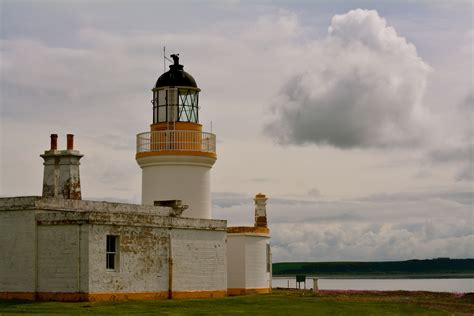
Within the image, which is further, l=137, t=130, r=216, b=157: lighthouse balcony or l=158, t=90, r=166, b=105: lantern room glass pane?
l=158, t=90, r=166, b=105: lantern room glass pane

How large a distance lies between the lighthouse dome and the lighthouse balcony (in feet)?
7.32

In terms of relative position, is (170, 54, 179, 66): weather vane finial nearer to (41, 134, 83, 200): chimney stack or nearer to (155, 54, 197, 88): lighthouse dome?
(155, 54, 197, 88): lighthouse dome

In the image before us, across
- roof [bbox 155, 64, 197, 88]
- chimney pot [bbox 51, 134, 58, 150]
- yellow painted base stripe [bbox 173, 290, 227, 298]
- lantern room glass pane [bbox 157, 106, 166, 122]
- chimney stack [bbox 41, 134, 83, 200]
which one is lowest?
yellow painted base stripe [bbox 173, 290, 227, 298]

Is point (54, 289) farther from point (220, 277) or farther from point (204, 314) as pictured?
point (220, 277)

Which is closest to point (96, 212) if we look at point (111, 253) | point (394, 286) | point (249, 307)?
point (111, 253)

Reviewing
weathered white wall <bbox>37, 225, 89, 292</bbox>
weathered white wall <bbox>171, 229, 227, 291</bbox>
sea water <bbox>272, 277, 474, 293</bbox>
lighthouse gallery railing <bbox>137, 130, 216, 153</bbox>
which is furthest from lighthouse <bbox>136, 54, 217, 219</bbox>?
sea water <bbox>272, 277, 474, 293</bbox>

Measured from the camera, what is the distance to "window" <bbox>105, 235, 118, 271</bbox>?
103 feet

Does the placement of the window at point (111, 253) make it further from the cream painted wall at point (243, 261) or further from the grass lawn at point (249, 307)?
the cream painted wall at point (243, 261)

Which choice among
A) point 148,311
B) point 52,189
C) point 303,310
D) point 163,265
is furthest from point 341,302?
point 52,189

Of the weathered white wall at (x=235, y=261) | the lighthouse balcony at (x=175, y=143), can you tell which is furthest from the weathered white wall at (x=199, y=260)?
the lighthouse balcony at (x=175, y=143)

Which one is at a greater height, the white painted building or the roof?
the roof

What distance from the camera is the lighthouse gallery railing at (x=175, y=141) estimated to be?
1515 inches

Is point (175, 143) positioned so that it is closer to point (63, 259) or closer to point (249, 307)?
point (63, 259)

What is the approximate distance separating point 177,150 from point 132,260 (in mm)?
7497
